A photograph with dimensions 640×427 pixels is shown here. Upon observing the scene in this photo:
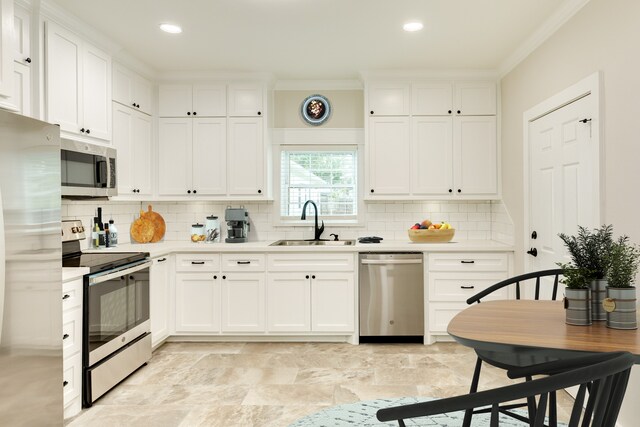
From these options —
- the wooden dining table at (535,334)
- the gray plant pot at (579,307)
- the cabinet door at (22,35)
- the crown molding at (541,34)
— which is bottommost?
the wooden dining table at (535,334)

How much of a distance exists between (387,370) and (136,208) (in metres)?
3.02

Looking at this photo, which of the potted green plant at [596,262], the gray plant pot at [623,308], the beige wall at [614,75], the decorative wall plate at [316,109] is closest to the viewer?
Result: the gray plant pot at [623,308]

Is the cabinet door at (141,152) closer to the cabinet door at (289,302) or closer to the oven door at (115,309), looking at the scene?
the oven door at (115,309)

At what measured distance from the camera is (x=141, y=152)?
454 cm

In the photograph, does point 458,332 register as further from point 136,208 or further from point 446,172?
point 136,208

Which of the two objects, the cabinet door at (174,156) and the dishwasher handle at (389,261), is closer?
the dishwasher handle at (389,261)

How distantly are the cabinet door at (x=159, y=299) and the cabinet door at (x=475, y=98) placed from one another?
126 inches

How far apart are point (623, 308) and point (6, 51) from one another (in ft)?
8.99

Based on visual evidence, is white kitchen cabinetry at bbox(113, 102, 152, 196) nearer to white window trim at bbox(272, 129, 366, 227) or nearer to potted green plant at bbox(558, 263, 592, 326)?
white window trim at bbox(272, 129, 366, 227)

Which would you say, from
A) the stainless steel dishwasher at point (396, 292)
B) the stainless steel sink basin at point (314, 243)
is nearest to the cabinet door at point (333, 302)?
the stainless steel dishwasher at point (396, 292)

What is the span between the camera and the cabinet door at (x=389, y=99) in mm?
4746

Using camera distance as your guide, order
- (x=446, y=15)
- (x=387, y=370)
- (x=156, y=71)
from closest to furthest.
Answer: (x=446, y=15) → (x=387, y=370) → (x=156, y=71)

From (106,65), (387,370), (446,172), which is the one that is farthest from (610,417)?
(106,65)

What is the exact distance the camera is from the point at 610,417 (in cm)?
124
